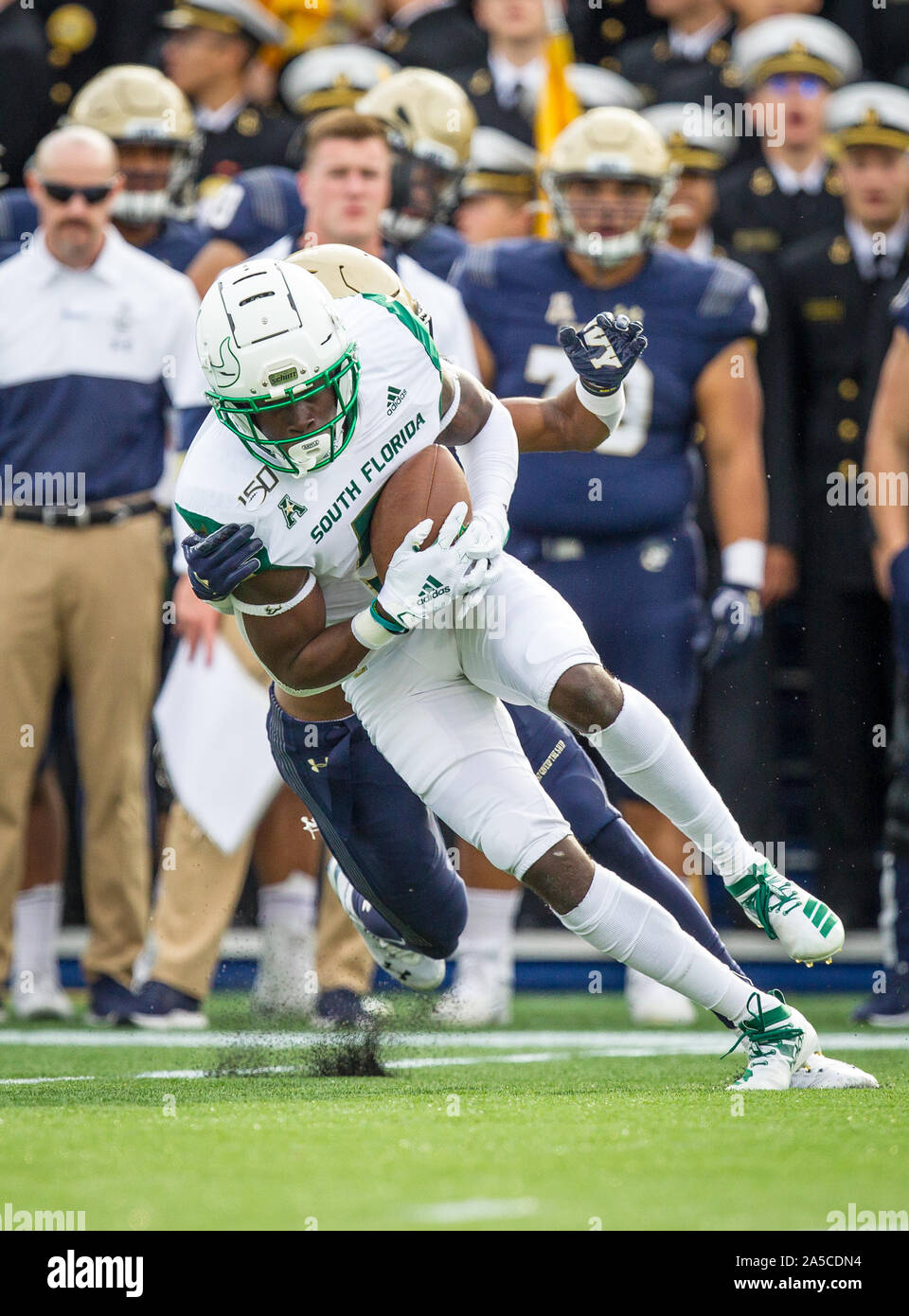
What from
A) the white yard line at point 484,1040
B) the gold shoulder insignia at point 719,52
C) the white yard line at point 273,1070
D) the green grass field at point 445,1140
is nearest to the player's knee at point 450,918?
the green grass field at point 445,1140

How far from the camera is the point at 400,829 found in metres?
5.10

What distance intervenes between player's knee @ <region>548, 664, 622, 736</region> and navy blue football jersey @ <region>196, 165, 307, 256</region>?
2.91m

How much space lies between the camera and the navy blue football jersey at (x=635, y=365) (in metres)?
6.76

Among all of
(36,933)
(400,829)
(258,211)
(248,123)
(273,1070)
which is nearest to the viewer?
(400,829)

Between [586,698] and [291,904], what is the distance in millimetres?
2452

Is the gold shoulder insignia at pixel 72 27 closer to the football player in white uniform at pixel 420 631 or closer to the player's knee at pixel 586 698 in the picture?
the football player in white uniform at pixel 420 631

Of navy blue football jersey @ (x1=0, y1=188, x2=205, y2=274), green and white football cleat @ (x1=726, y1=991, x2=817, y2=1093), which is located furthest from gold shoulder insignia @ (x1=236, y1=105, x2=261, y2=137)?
green and white football cleat @ (x1=726, y1=991, x2=817, y2=1093)

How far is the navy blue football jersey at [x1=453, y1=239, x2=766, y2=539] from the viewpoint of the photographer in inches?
266

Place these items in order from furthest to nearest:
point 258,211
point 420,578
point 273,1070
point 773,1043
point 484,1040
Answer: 1. point 258,211
2. point 484,1040
3. point 273,1070
4. point 773,1043
5. point 420,578

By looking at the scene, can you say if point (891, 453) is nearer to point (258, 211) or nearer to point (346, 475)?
point (258, 211)

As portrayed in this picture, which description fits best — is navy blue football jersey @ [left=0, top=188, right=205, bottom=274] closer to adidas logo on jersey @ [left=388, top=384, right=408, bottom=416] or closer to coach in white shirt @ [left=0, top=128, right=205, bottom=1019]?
coach in white shirt @ [left=0, top=128, right=205, bottom=1019]

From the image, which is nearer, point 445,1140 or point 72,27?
point 445,1140

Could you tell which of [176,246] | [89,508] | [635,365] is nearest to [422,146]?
[176,246]

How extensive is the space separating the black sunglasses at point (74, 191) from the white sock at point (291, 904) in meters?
2.13
